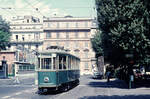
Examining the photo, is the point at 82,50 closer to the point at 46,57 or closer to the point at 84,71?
the point at 84,71

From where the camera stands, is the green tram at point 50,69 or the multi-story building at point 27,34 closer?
the green tram at point 50,69

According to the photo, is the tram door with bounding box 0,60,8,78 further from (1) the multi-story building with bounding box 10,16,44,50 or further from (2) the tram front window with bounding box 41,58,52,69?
(2) the tram front window with bounding box 41,58,52,69

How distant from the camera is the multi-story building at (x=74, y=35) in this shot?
81.8 m

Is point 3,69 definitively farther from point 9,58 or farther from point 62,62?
point 62,62

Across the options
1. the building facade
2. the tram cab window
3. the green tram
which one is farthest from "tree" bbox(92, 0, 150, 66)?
the building facade

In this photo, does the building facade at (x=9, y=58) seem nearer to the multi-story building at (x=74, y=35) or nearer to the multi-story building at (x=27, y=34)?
the multi-story building at (x=27, y=34)

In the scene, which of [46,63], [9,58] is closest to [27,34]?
[9,58]

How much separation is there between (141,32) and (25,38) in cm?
6636

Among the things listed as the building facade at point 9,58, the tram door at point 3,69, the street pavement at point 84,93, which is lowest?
the street pavement at point 84,93

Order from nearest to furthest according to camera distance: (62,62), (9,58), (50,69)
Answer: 1. (50,69)
2. (62,62)
3. (9,58)

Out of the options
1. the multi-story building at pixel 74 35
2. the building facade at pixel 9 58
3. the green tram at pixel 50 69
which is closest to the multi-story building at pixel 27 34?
the multi-story building at pixel 74 35

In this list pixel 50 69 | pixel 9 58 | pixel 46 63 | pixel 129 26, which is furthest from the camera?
pixel 9 58

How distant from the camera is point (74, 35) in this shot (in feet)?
271

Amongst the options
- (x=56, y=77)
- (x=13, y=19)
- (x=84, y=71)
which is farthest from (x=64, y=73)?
(x=13, y=19)
